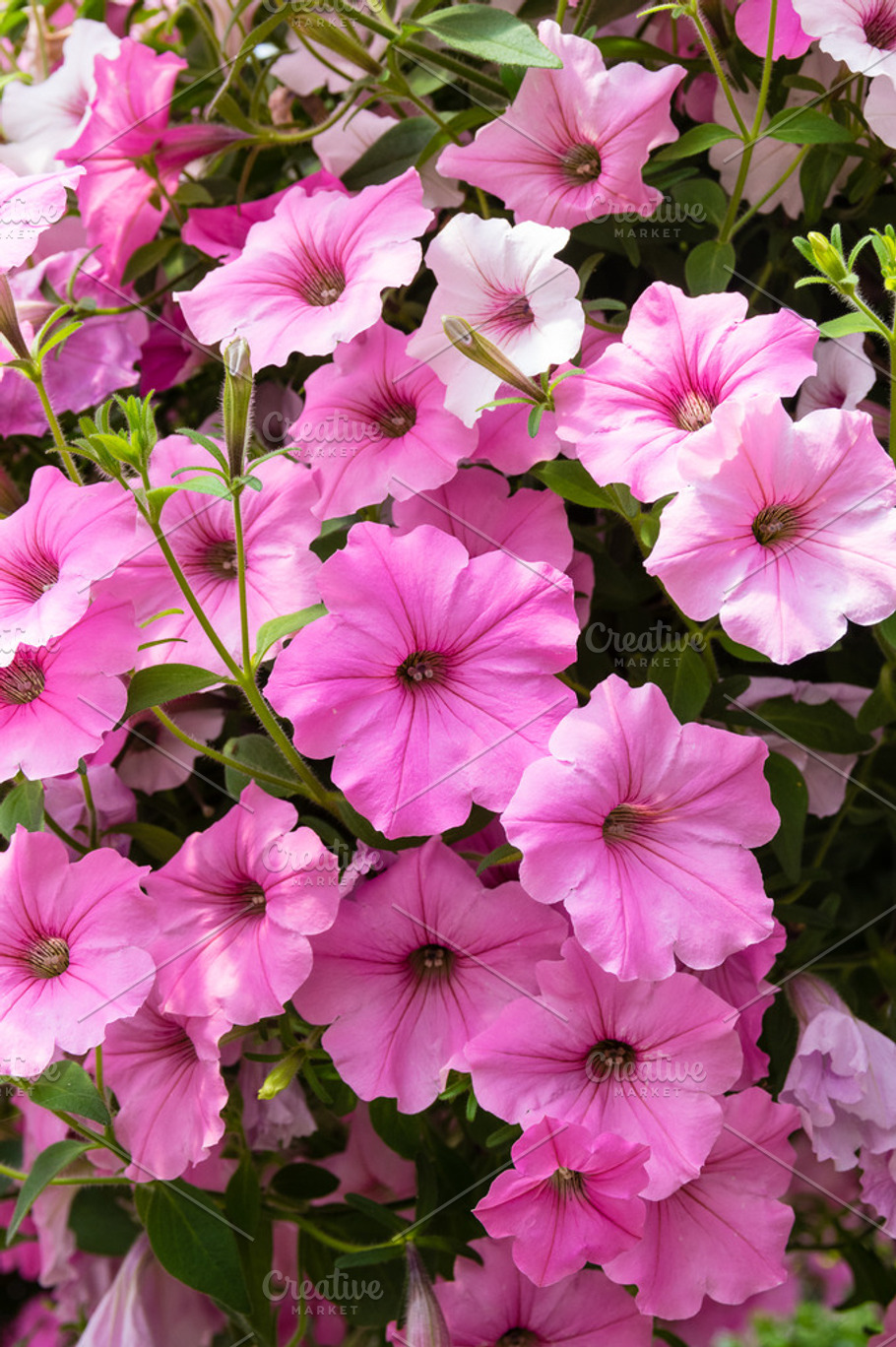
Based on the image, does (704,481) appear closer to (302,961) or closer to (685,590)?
(685,590)

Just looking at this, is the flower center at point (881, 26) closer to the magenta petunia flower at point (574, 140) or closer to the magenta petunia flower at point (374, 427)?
the magenta petunia flower at point (574, 140)

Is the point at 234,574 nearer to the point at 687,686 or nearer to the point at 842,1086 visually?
the point at 687,686

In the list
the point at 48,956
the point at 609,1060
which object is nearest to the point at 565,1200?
the point at 609,1060

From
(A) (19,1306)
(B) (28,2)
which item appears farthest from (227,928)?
(A) (19,1306)

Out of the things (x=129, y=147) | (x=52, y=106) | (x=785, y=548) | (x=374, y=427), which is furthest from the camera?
(x=52, y=106)

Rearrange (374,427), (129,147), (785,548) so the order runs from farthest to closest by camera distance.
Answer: (129,147)
(374,427)
(785,548)

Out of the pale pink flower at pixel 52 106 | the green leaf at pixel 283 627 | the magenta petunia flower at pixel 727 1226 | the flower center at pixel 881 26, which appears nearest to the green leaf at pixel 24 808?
the green leaf at pixel 283 627
